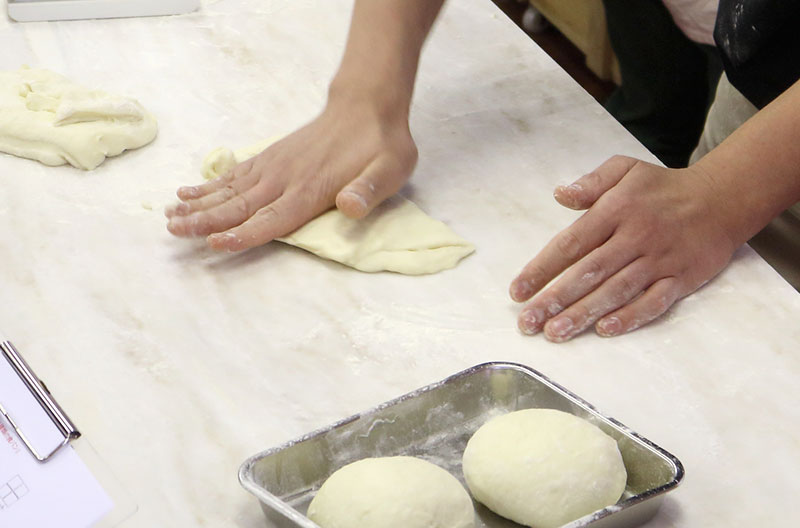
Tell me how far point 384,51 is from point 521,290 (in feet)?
1.63

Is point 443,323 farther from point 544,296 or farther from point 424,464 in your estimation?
point 424,464

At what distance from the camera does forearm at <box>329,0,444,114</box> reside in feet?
4.52

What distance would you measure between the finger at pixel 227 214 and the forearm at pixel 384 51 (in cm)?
21

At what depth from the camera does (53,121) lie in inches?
55.5

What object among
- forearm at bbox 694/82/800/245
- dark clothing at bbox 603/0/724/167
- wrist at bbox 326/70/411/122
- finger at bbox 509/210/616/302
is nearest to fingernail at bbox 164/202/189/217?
wrist at bbox 326/70/411/122

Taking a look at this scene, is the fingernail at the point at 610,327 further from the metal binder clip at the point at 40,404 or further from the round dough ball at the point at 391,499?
the metal binder clip at the point at 40,404

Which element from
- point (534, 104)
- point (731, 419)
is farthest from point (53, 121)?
point (731, 419)

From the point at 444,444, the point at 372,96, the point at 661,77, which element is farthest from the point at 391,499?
the point at 661,77

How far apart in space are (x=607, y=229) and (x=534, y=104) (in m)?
0.47

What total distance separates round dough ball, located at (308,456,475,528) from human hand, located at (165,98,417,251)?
47 centimetres

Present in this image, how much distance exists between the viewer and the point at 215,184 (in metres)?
1.30

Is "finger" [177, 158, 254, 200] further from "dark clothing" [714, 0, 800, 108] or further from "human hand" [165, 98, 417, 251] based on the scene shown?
"dark clothing" [714, 0, 800, 108]

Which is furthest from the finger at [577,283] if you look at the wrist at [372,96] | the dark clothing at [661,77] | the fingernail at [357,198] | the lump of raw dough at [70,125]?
the dark clothing at [661,77]

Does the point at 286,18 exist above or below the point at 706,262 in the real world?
below
